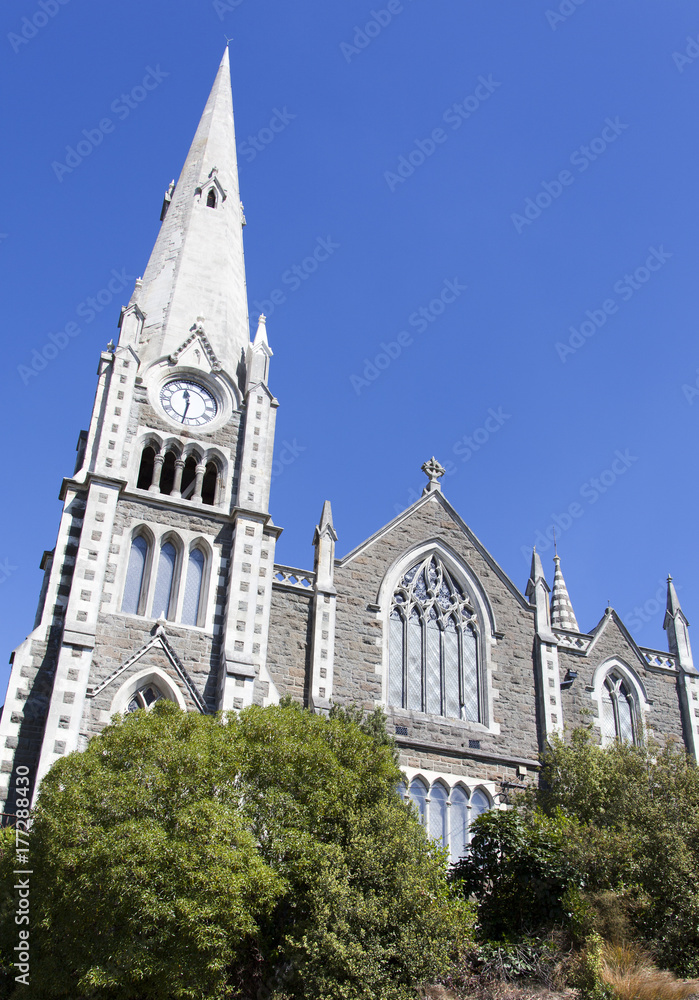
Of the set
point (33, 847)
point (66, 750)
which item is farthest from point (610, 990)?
point (66, 750)

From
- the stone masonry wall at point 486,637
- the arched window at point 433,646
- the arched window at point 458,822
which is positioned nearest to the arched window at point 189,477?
the stone masonry wall at point 486,637

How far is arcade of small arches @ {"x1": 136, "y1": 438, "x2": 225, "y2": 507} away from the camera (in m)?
28.3

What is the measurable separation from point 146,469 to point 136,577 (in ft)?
14.9

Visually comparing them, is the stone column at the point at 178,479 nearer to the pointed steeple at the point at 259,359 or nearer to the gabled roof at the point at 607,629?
the pointed steeple at the point at 259,359

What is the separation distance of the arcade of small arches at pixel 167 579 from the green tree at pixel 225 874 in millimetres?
7437

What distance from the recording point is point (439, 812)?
26.1 m

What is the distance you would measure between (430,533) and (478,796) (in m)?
7.59

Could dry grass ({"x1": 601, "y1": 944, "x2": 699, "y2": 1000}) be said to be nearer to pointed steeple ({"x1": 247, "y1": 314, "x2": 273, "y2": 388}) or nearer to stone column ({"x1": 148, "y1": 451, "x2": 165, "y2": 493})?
stone column ({"x1": 148, "y1": 451, "x2": 165, "y2": 493})

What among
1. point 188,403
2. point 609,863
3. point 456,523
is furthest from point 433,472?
point 609,863

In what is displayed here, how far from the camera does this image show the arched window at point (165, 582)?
26.0 metres

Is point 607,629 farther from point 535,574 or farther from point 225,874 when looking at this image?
point 225,874

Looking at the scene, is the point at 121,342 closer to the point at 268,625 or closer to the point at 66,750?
the point at 268,625

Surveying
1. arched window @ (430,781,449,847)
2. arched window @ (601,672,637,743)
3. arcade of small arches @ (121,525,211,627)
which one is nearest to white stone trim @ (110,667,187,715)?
arcade of small arches @ (121,525,211,627)

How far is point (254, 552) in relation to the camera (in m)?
27.3
